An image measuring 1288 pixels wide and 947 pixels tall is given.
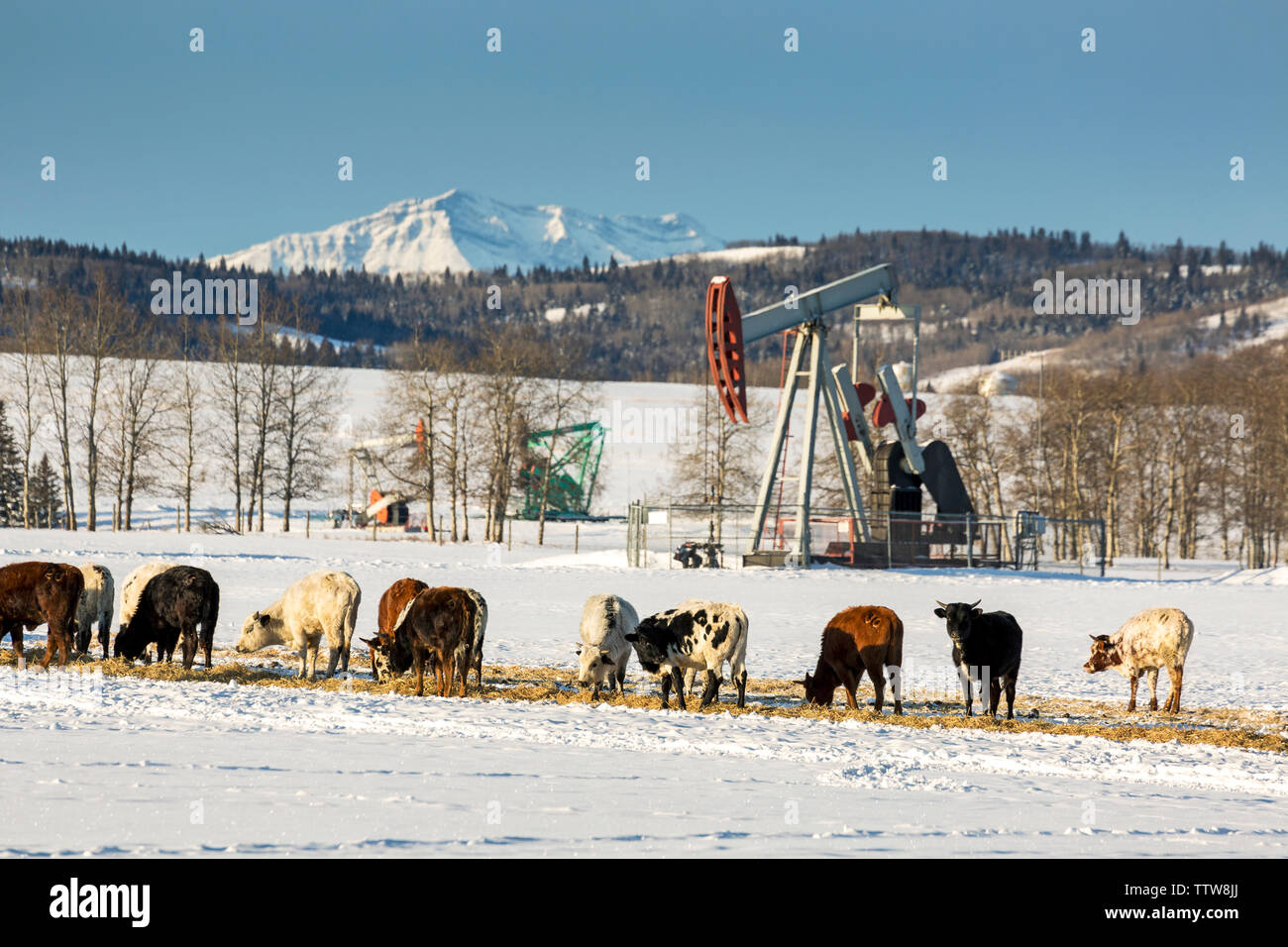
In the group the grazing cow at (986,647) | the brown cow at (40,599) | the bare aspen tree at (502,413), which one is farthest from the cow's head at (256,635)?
the bare aspen tree at (502,413)

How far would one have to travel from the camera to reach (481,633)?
49.8 feet

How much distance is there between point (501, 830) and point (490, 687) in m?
8.13

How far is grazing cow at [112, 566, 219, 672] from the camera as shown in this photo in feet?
54.3

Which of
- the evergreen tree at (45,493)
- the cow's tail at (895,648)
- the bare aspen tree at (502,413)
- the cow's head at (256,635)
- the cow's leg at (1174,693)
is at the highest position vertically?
the bare aspen tree at (502,413)

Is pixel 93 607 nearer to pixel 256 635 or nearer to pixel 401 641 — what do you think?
pixel 256 635

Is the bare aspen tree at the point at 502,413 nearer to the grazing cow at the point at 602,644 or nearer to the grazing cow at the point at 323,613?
the grazing cow at the point at 323,613

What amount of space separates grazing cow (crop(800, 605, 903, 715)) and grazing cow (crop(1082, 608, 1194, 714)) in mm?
3574

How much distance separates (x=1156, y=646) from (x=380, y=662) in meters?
10.5

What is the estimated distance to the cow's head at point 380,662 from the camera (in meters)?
15.9

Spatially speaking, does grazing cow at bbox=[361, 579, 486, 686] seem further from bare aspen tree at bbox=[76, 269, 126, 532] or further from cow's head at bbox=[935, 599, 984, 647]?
bare aspen tree at bbox=[76, 269, 126, 532]

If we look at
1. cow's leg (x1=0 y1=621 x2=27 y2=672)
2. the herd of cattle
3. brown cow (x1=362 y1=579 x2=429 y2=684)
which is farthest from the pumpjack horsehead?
cow's leg (x1=0 y1=621 x2=27 y2=672)

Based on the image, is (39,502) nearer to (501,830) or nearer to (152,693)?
(152,693)
